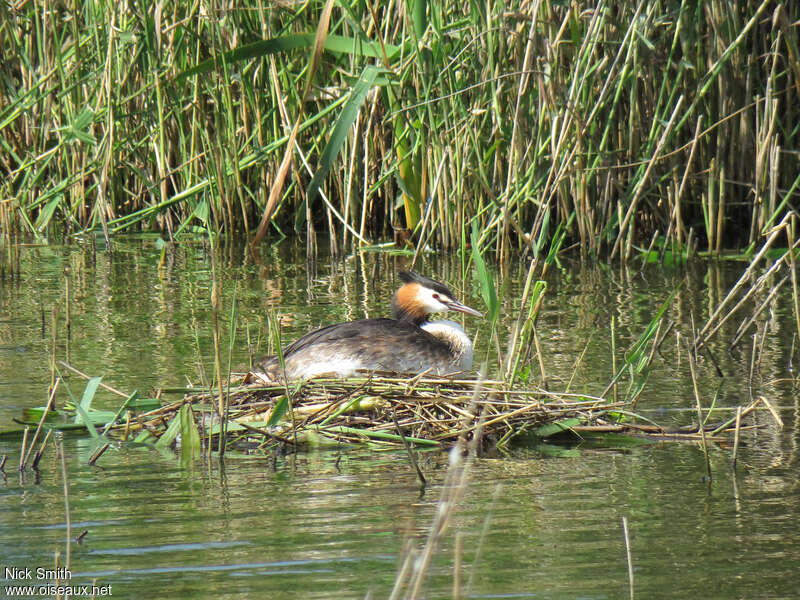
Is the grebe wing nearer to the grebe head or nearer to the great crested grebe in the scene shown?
the great crested grebe

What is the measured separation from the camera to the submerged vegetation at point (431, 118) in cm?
746

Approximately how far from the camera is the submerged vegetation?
7465mm

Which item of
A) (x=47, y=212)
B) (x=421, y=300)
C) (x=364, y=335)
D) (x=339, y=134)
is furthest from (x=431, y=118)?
(x=47, y=212)

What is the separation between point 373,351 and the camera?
206 inches

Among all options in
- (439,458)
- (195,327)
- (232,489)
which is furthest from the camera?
(195,327)

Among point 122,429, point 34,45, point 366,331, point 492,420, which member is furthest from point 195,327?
point 34,45

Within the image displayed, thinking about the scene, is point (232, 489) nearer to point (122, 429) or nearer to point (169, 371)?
point (122, 429)

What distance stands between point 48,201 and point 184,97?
65.3 inches

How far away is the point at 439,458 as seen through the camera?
4.16 meters

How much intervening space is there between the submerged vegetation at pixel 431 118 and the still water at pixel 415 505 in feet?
5.51

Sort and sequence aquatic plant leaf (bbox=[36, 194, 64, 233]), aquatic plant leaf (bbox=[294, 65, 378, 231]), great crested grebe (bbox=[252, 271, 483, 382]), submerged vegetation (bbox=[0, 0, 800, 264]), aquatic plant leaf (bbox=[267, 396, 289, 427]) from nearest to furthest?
aquatic plant leaf (bbox=[267, 396, 289, 427]) < aquatic plant leaf (bbox=[294, 65, 378, 231]) < great crested grebe (bbox=[252, 271, 483, 382]) < submerged vegetation (bbox=[0, 0, 800, 264]) < aquatic plant leaf (bbox=[36, 194, 64, 233])


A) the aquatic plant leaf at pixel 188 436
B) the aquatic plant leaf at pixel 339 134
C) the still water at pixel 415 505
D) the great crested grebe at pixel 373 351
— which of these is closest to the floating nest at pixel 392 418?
the aquatic plant leaf at pixel 188 436

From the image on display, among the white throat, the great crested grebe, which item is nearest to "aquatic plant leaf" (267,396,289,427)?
the great crested grebe

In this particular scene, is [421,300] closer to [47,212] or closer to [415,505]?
[415,505]
